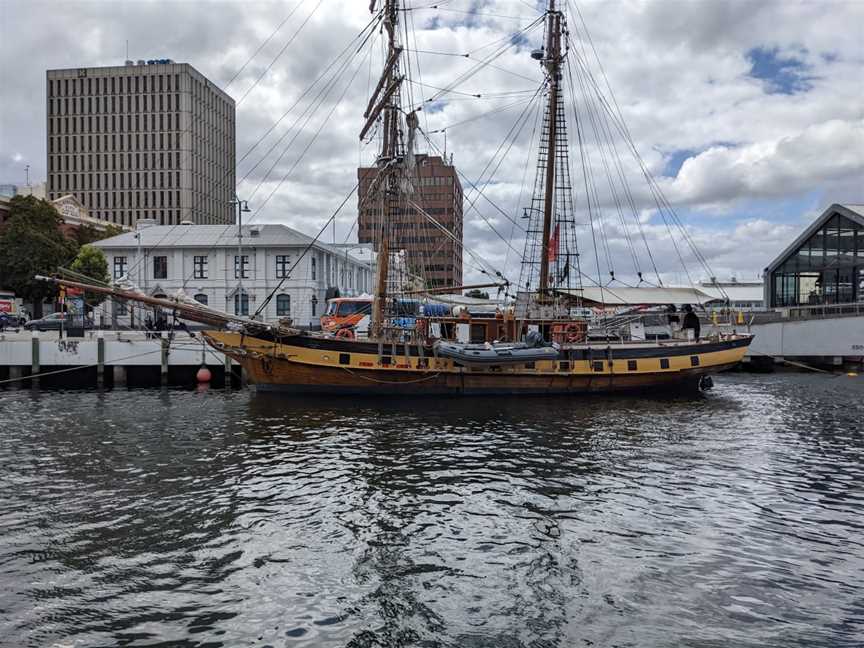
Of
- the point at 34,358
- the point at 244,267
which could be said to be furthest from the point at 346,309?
the point at 34,358

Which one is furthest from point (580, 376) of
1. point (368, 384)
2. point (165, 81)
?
point (165, 81)

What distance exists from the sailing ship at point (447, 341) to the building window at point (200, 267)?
31.9 metres

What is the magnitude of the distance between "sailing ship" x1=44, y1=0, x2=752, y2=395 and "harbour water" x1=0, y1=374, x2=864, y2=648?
7.37m

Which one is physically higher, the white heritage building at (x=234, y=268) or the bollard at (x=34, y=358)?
the white heritage building at (x=234, y=268)

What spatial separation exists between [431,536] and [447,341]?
20.4m

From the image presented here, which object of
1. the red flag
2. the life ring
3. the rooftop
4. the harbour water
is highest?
the rooftop

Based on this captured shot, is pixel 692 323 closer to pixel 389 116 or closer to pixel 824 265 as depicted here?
pixel 389 116

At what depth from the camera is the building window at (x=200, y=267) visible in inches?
2544

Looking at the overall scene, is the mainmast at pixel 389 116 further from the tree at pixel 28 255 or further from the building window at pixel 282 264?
the tree at pixel 28 255

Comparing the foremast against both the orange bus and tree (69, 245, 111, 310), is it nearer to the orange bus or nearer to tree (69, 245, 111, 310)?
the orange bus

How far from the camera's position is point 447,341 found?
32500mm

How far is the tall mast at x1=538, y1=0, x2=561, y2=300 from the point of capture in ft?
123

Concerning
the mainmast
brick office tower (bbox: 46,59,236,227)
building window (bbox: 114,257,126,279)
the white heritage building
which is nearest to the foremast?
the mainmast

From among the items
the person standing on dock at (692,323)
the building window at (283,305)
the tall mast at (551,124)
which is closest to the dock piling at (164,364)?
the tall mast at (551,124)
